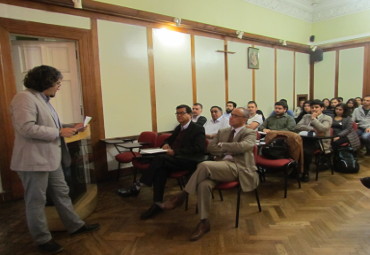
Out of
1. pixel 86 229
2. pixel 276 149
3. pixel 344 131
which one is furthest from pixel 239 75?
pixel 86 229

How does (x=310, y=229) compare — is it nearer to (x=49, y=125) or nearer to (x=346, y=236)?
(x=346, y=236)

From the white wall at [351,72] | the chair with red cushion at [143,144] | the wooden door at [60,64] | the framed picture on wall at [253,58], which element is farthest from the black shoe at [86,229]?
the white wall at [351,72]

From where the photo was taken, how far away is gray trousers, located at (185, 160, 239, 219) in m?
2.37

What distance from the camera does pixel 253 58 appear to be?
612 centimetres

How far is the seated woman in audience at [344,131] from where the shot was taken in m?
4.09

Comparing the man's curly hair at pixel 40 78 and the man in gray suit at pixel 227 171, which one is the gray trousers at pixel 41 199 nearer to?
the man's curly hair at pixel 40 78

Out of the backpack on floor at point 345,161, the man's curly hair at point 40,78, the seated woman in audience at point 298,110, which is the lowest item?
the backpack on floor at point 345,161

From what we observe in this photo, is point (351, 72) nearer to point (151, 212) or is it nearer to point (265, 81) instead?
point (265, 81)

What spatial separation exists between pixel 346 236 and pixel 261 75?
4.80 metres

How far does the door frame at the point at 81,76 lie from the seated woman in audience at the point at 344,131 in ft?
12.3

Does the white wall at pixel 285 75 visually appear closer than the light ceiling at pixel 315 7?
No

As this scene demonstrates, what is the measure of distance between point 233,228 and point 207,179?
552 millimetres

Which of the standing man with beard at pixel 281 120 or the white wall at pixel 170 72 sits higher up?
the white wall at pixel 170 72

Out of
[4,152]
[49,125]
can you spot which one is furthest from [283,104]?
[4,152]
